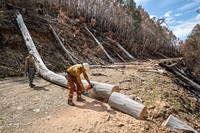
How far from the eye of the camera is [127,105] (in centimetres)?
607

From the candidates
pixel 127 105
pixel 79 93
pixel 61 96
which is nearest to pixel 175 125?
pixel 127 105

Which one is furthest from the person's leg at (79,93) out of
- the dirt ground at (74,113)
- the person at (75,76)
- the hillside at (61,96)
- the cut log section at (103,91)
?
the cut log section at (103,91)

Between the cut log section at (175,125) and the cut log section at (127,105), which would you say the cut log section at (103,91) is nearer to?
the cut log section at (127,105)

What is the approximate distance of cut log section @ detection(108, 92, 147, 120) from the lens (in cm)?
576

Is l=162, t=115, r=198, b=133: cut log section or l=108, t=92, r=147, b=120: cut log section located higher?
l=108, t=92, r=147, b=120: cut log section

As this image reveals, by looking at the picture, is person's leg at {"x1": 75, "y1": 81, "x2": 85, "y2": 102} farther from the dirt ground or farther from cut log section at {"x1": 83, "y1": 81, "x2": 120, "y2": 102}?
cut log section at {"x1": 83, "y1": 81, "x2": 120, "y2": 102}

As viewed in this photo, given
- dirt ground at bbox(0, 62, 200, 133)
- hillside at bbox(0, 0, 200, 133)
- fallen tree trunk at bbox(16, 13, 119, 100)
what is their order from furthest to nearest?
1. fallen tree trunk at bbox(16, 13, 119, 100)
2. hillside at bbox(0, 0, 200, 133)
3. dirt ground at bbox(0, 62, 200, 133)

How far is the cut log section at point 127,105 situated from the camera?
18.9ft

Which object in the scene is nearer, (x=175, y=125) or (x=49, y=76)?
(x=175, y=125)

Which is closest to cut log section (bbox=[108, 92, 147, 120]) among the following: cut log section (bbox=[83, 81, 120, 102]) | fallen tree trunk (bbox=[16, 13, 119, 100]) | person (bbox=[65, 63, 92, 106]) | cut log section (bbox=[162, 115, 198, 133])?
cut log section (bbox=[83, 81, 120, 102])

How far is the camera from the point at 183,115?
6.61m

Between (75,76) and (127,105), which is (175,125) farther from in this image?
(75,76)

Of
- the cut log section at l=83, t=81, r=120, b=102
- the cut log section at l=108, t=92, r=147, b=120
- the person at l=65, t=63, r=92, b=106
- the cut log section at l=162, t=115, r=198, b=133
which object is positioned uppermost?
the person at l=65, t=63, r=92, b=106

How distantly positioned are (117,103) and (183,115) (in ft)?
8.08
